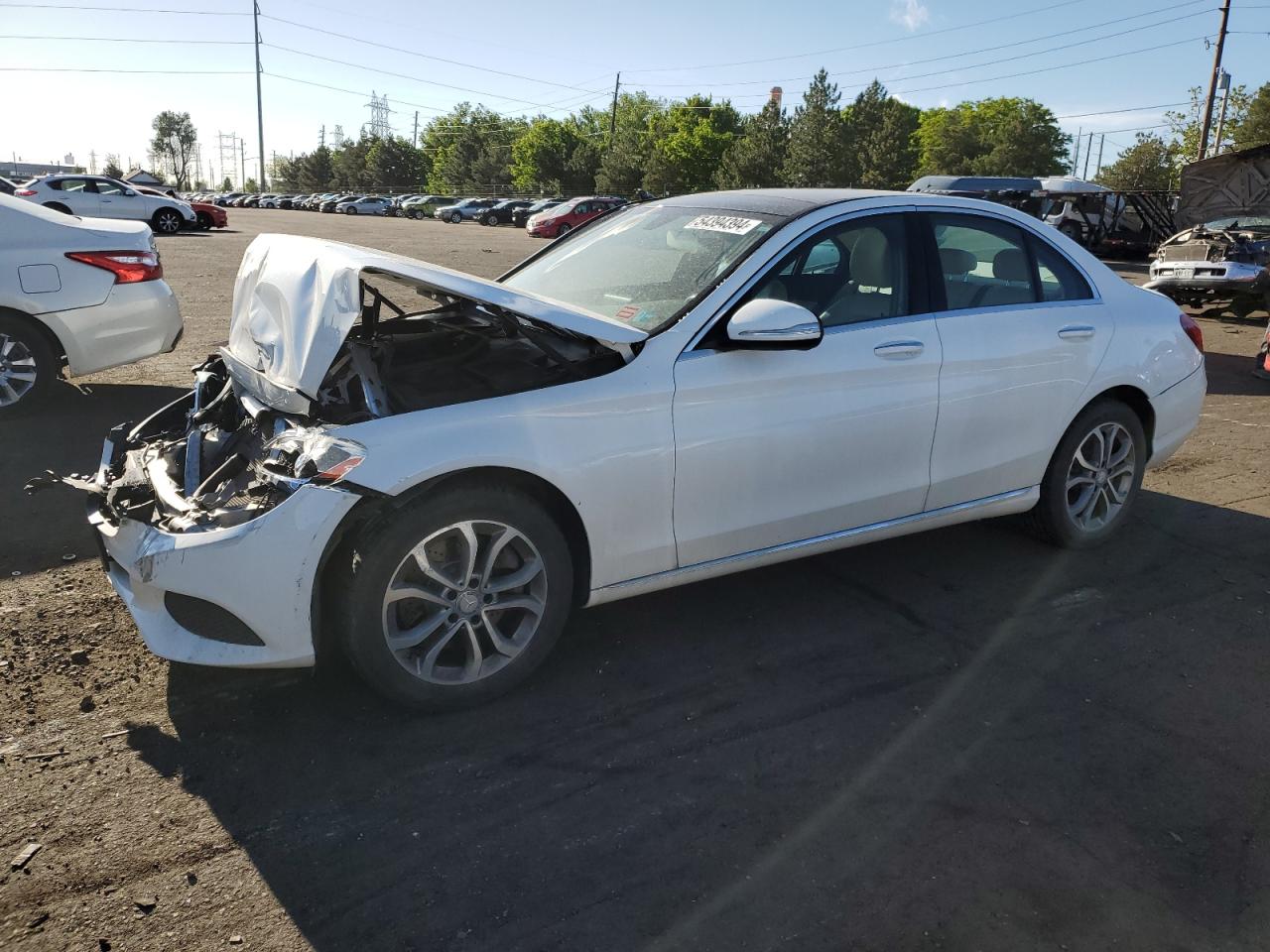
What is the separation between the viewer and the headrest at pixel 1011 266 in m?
4.30

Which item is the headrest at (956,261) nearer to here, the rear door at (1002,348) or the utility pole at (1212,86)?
the rear door at (1002,348)

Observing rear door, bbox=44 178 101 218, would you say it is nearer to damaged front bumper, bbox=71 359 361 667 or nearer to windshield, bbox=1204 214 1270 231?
windshield, bbox=1204 214 1270 231

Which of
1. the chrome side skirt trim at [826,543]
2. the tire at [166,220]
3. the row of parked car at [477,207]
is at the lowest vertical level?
the chrome side skirt trim at [826,543]

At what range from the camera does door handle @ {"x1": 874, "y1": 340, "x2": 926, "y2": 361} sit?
12.5ft

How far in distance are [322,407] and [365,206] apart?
68.2m

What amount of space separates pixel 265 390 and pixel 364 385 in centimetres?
36

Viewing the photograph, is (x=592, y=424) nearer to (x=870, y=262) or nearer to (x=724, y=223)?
(x=724, y=223)

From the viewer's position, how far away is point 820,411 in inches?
142

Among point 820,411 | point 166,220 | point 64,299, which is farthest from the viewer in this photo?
point 166,220

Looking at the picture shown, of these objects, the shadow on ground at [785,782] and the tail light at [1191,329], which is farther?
the tail light at [1191,329]

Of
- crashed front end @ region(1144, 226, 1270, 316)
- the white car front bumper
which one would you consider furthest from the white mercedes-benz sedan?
crashed front end @ region(1144, 226, 1270, 316)

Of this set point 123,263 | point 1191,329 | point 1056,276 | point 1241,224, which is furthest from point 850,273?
point 1241,224

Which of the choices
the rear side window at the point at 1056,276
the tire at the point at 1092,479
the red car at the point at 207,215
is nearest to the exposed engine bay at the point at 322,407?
the rear side window at the point at 1056,276

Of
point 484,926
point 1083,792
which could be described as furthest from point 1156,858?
point 484,926
